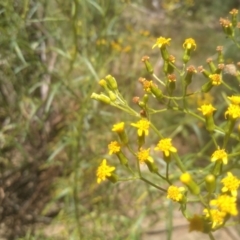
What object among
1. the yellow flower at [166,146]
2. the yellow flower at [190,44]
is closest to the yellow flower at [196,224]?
the yellow flower at [166,146]

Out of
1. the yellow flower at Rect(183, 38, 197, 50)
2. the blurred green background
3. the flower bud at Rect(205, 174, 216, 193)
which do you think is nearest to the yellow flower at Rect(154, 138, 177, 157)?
the flower bud at Rect(205, 174, 216, 193)

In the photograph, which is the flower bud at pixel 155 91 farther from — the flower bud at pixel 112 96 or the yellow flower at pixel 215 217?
the yellow flower at pixel 215 217

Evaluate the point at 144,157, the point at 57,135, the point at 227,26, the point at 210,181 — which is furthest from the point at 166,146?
the point at 57,135

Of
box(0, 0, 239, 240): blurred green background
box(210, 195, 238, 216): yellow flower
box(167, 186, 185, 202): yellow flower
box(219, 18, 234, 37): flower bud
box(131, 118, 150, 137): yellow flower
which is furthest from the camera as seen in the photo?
box(0, 0, 239, 240): blurred green background

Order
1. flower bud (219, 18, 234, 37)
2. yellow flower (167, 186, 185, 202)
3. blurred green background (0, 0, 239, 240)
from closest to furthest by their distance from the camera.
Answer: yellow flower (167, 186, 185, 202)
flower bud (219, 18, 234, 37)
blurred green background (0, 0, 239, 240)

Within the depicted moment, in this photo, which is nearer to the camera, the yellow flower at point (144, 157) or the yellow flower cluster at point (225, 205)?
the yellow flower cluster at point (225, 205)

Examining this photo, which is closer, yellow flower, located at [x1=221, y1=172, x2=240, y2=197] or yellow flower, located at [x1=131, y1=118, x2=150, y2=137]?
yellow flower, located at [x1=221, y1=172, x2=240, y2=197]

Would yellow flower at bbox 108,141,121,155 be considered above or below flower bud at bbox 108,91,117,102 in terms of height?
below

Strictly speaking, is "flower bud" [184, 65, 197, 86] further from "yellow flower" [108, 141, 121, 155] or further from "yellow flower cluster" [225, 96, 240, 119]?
"yellow flower" [108, 141, 121, 155]

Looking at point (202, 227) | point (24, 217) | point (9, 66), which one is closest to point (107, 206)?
point (24, 217)
